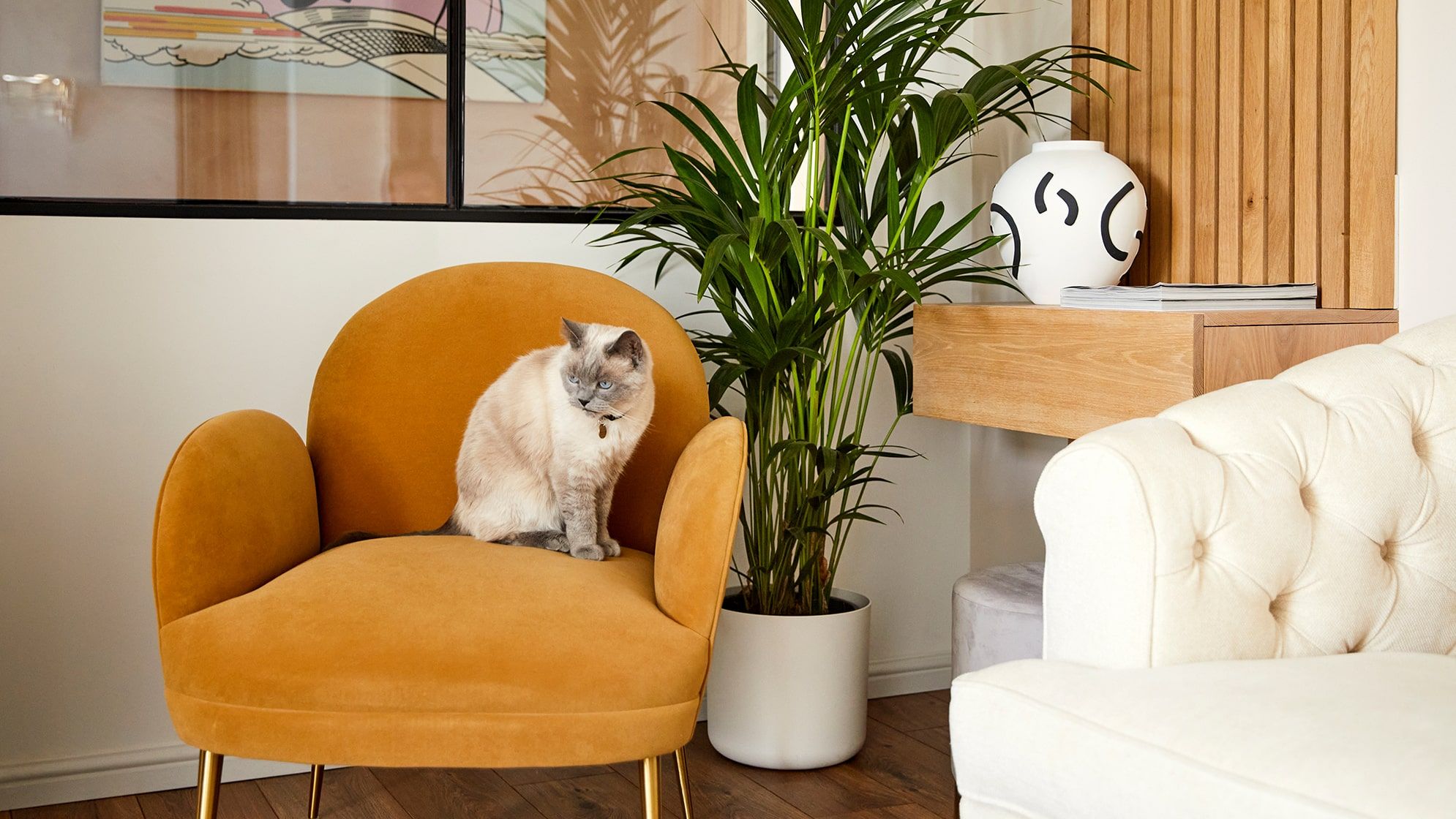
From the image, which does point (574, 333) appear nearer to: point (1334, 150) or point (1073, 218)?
point (1073, 218)

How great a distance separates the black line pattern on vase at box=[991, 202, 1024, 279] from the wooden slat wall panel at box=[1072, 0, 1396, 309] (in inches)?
12.8

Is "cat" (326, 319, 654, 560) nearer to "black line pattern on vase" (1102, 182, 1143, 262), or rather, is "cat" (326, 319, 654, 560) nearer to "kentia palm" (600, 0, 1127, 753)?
"kentia palm" (600, 0, 1127, 753)

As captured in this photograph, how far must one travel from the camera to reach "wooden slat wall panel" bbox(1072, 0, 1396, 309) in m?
1.79

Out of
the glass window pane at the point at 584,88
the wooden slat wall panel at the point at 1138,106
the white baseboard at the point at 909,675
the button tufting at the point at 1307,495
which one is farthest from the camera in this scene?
the white baseboard at the point at 909,675

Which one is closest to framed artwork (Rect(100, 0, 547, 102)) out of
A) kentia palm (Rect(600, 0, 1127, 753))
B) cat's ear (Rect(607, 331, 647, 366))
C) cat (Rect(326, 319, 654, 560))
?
kentia palm (Rect(600, 0, 1127, 753))

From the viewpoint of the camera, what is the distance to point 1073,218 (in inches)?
78.3

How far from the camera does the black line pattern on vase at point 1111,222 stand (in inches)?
78.2

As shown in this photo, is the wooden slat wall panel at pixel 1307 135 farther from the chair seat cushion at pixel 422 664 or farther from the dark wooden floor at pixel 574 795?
the chair seat cushion at pixel 422 664

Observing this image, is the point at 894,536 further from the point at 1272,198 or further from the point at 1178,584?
the point at 1178,584

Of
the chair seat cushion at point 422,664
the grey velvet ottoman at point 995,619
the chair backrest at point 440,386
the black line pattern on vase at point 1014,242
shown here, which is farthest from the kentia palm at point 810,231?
the chair seat cushion at point 422,664

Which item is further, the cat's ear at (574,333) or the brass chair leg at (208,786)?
the cat's ear at (574,333)

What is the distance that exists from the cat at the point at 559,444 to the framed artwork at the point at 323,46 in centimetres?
80

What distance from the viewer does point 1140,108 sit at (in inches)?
87.4

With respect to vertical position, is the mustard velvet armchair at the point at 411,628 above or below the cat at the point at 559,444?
below
